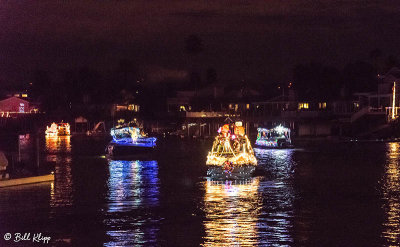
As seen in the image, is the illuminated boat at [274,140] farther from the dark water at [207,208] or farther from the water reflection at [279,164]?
the dark water at [207,208]

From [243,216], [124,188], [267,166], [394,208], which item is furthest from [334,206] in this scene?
[267,166]

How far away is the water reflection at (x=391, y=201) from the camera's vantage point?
87.6 ft

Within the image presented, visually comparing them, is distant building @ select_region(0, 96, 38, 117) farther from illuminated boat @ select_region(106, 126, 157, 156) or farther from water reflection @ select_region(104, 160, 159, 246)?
water reflection @ select_region(104, 160, 159, 246)

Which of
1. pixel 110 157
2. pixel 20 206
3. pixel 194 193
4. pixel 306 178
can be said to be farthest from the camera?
pixel 110 157

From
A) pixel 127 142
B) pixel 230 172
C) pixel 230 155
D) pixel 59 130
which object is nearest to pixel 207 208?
pixel 230 172

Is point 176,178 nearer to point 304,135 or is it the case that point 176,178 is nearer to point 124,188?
point 124,188

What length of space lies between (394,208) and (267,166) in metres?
26.0

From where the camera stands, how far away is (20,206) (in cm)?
3341

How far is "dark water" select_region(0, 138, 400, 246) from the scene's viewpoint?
86.6 ft

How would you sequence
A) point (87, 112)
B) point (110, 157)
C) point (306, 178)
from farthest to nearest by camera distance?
point (87, 112)
point (110, 157)
point (306, 178)
